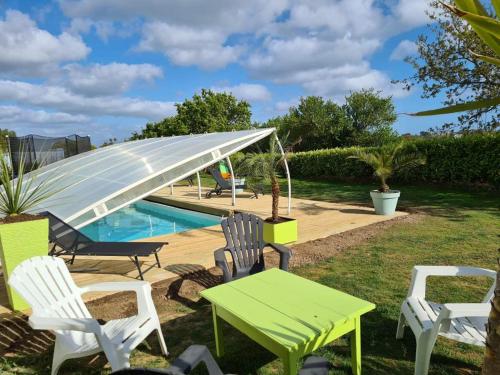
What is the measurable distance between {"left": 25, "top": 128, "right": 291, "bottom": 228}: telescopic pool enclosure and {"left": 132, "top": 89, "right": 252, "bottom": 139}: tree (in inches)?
987

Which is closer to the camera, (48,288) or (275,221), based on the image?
(48,288)

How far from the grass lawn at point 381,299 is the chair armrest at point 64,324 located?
0.73 metres

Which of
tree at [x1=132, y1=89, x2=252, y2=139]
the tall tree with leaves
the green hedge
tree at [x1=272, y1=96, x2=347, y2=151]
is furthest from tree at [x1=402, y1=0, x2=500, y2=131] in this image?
tree at [x1=132, y1=89, x2=252, y2=139]

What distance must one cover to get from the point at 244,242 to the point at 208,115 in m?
30.1

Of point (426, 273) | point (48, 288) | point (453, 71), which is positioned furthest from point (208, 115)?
point (426, 273)

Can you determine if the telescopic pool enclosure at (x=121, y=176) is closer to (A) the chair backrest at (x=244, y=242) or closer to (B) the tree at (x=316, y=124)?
(A) the chair backrest at (x=244, y=242)

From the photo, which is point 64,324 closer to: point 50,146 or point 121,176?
point 121,176

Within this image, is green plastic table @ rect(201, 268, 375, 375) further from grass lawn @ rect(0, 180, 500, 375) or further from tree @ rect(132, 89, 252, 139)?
tree @ rect(132, 89, 252, 139)

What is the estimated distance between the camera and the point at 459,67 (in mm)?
12742

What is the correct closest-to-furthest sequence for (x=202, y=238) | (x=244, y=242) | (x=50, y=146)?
(x=244, y=242)
(x=202, y=238)
(x=50, y=146)

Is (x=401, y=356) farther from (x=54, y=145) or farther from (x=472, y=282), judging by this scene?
(x=54, y=145)

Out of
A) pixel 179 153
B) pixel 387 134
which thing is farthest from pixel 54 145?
pixel 387 134

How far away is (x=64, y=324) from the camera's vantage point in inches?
99.8

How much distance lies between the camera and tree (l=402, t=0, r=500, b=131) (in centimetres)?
1234
